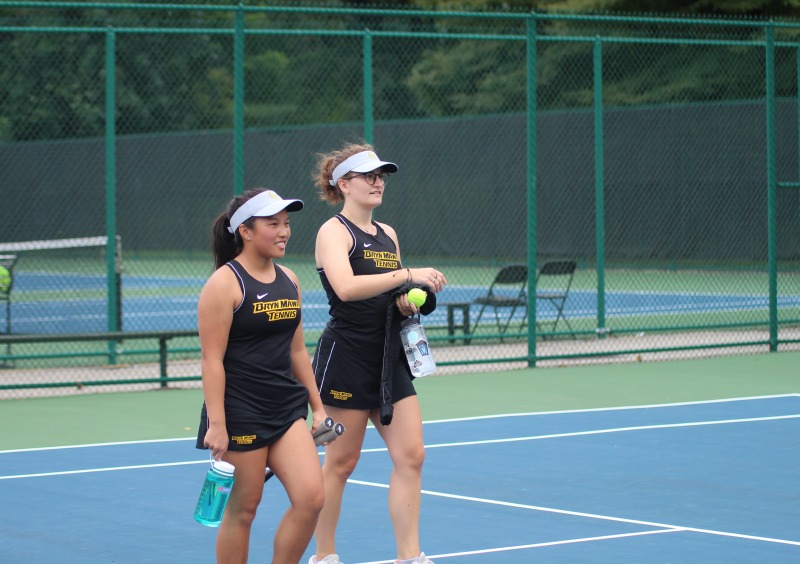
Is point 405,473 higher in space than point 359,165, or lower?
lower

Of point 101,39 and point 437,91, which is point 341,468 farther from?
point 437,91

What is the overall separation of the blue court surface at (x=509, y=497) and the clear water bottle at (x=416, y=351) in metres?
0.93

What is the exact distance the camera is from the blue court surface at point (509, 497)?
6.87 m

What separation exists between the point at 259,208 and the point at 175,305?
17246mm

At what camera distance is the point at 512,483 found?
848 cm

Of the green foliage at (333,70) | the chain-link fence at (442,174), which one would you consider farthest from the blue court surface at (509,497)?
the green foliage at (333,70)

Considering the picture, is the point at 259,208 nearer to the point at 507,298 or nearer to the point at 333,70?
the point at 507,298

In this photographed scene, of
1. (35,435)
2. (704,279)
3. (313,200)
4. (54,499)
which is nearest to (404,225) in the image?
(313,200)

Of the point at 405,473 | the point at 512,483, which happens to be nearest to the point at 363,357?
the point at 405,473

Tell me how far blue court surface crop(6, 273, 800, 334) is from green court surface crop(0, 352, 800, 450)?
328cm

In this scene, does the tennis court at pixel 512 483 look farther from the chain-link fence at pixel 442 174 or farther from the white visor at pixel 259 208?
the chain-link fence at pixel 442 174

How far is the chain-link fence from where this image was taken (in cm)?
1457

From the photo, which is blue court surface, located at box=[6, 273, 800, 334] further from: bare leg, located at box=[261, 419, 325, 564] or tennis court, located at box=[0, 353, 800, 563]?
bare leg, located at box=[261, 419, 325, 564]

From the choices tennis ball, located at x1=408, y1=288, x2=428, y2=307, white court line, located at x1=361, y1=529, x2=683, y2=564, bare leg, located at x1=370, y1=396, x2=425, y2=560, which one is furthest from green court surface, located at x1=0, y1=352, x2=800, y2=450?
tennis ball, located at x1=408, y1=288, x2=428, y2=307
